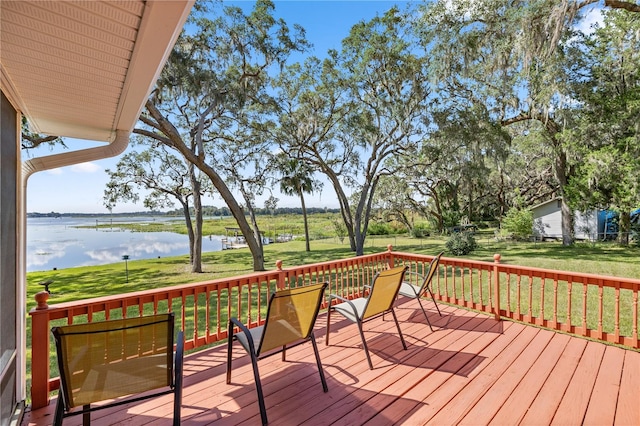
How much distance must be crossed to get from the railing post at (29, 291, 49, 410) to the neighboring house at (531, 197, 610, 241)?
1862cm

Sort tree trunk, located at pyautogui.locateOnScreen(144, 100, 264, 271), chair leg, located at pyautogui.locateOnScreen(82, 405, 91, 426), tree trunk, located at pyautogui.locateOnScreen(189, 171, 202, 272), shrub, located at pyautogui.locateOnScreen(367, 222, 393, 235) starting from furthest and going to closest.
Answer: shrub, located at pyautogui.locateOnScreen(367, 222, 393, 235), tree trunk, located at pyautogui.locateOnScreen(189, 171, 202, 272), tree trunk, located at pyautogui.locateOnScreen(144, 100, 264, 271), chair leg, located at pyautogui.locateOnScreen(82, 405, 91, 426)

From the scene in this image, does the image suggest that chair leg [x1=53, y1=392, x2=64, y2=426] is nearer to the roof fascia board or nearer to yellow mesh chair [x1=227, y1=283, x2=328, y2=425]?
yellow mesh chair [x1=227, y1=283, x2=328, y2=425]

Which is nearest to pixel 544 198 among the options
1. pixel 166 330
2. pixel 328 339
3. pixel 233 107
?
pixel 233 107

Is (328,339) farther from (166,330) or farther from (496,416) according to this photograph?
(166,330)

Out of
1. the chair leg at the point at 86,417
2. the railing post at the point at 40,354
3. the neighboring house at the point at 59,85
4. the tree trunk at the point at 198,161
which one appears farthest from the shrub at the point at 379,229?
the chair leg at the point at 86,417

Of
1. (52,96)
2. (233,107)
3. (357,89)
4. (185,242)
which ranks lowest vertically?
(185,242)

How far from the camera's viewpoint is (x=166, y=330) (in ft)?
5.92

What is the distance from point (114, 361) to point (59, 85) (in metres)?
1.74

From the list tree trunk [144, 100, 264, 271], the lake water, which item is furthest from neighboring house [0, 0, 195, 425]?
the lake water

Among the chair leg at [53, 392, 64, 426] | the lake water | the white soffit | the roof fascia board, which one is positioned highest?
the white soffit

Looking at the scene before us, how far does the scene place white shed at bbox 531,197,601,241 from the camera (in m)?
14.8

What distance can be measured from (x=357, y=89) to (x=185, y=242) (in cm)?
1719

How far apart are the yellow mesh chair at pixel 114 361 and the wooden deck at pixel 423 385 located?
1.89ft

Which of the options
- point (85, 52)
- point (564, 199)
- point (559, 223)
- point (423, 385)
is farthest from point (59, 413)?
point (559, 223)
